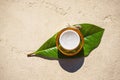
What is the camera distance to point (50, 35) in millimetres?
1318

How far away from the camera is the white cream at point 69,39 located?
48.7 inches

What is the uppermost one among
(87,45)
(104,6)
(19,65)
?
(104,6)

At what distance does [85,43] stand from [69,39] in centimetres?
7

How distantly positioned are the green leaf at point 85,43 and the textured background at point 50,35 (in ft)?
0.08

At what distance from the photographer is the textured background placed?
1.28 meters

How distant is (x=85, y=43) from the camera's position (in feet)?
4.14

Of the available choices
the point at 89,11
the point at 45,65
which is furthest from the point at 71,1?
the point at 45,65

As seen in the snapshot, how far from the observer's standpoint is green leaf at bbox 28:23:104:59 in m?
1.26

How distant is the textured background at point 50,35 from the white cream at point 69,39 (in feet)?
0.26

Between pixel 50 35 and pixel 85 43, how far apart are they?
169 mm

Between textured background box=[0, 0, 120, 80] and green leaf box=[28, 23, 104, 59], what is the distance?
3 centimetres

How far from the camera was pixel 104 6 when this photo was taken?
51.8 inches

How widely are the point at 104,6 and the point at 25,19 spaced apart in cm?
37

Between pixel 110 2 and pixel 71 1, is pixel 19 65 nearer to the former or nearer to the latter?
pixel 71 1
